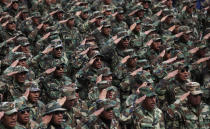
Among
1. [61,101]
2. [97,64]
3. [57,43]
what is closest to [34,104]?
[61,101]

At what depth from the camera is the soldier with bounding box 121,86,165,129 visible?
862cm

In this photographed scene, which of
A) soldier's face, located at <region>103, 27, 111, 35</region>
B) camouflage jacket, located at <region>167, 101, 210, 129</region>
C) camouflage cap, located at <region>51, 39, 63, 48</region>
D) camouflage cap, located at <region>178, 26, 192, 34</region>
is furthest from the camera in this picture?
camouflage cap, located at <region>178, 26, 192, 34</region>

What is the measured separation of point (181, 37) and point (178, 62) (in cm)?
302

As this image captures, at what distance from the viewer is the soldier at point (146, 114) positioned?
8625 millimetres

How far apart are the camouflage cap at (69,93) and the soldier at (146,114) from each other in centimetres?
102

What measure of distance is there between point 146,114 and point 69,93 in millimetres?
1520

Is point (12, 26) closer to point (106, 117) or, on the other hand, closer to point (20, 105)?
point (20, 105)

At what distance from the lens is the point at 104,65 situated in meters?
11.6

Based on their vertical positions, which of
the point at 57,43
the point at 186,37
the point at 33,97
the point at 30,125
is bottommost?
the point at 186,37

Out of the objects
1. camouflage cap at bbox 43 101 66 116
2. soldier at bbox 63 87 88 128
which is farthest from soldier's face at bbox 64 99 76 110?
camouflage cap at bbox 43 101 66 116

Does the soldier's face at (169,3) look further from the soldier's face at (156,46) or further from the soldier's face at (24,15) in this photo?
the soldier's face at (24,15)

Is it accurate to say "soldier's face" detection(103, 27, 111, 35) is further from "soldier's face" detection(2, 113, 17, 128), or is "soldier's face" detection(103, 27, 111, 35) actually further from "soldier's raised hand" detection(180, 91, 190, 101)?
"soldier's face" detection(2, 113, 17, 128)

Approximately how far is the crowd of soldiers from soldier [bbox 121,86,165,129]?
0.02m

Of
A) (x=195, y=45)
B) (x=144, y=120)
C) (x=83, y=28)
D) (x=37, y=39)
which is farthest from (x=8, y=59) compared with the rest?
(x=195, y=45)
